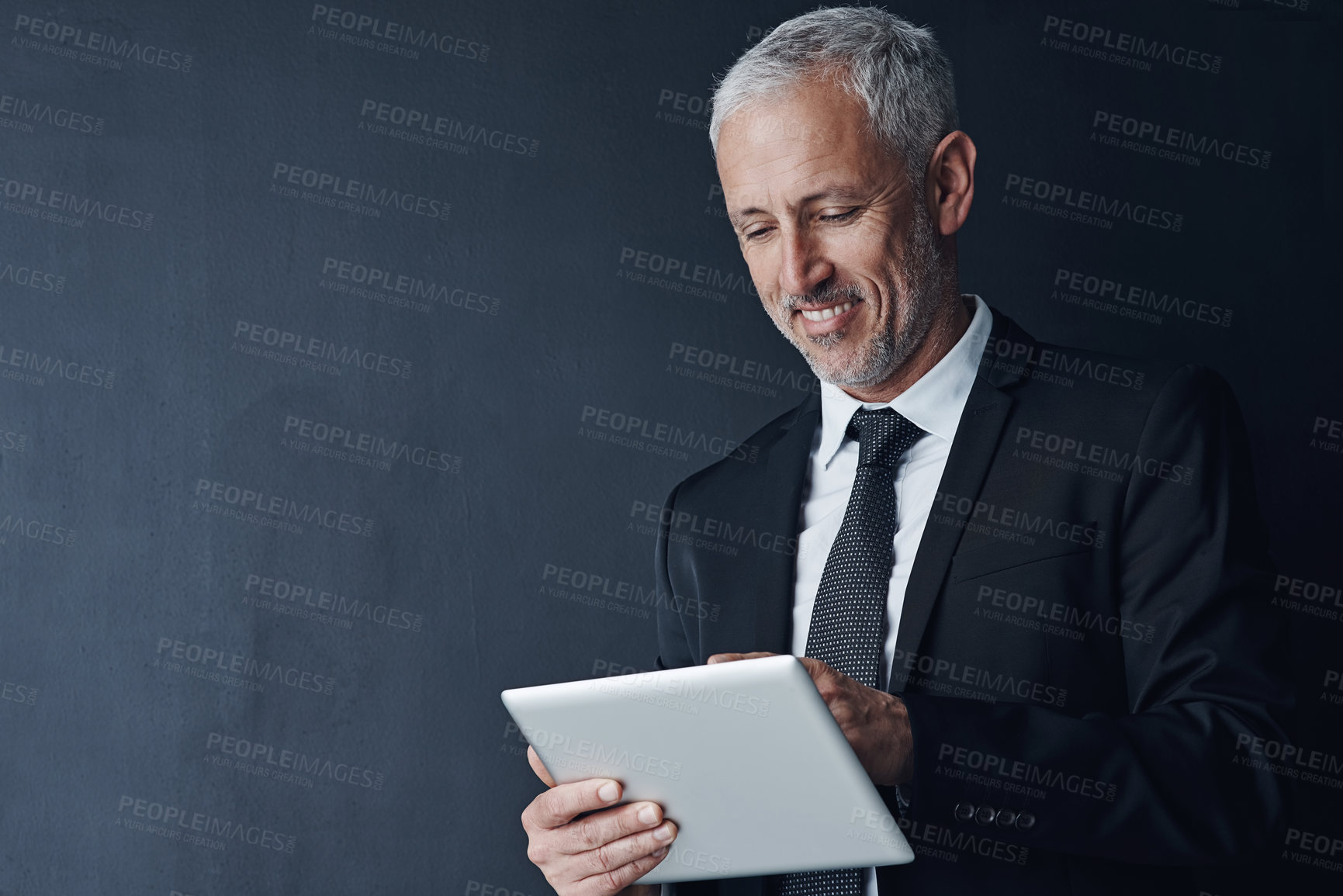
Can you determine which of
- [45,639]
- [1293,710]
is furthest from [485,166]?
[1293,710]

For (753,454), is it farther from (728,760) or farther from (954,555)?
(728,760)

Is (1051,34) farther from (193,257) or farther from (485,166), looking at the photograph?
(193,257)

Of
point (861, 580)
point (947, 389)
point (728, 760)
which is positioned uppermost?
point (947, 389)

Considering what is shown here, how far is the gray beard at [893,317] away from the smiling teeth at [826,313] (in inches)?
0.5

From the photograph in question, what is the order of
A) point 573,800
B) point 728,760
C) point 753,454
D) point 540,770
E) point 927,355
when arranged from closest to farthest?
1. point 728,760
2. point 573,800
3. point 540,770
4. point 927,355
5. point 753,454

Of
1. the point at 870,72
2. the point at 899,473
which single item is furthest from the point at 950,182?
the point at 899,473

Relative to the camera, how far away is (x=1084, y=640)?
1484 millimetres

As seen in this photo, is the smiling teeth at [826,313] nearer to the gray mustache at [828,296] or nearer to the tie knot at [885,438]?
the gray mustache at [828,296]

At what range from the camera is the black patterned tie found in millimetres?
1509

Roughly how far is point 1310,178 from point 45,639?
9.74 ft

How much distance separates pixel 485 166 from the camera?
2629mm

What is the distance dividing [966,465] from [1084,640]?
0.28m

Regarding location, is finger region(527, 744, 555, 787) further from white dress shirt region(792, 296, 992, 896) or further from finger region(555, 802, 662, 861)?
white dress shirt region(792, 296, 992, 896)

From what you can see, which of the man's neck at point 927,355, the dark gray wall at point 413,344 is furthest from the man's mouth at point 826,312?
the dark gray wall at point 413,344
